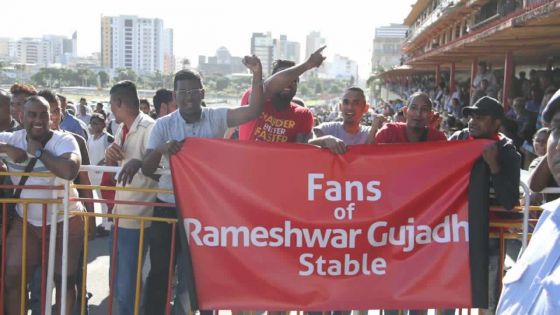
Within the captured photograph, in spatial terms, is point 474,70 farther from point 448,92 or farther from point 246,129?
point 246,129

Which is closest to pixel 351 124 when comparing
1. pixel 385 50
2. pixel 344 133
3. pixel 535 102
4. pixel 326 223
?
pixel 344 133

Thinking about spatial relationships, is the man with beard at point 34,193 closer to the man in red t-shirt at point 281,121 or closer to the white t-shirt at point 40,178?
the white t-shirt at point 40,178

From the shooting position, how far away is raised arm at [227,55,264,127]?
4211mm

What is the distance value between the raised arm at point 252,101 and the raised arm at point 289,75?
0.27 meters

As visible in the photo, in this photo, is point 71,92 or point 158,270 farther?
point 71,92

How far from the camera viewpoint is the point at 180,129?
4.26 metres

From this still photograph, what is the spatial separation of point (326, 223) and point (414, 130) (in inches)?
47.6

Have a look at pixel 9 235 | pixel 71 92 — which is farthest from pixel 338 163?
pixel 71 92

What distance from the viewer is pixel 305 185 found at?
12.5 ft

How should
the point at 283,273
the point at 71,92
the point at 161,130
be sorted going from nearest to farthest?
1. the point at 283,273
2. the point at 161,130
3. the point at 71,92

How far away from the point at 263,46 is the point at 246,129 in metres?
193

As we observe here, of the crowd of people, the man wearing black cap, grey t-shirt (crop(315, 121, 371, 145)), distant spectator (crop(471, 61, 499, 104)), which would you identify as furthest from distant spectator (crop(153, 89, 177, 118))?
distant spectator (crop(471, 61, 499, 104))

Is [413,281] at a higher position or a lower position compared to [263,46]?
lower

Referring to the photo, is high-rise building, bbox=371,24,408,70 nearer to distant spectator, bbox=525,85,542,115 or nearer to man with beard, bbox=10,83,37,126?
distant spectator, bbox=525,85,542,115
